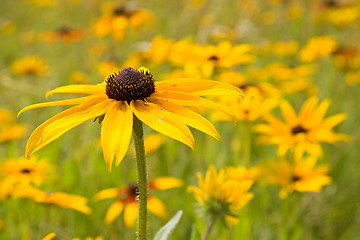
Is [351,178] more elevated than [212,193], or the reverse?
[351,178]

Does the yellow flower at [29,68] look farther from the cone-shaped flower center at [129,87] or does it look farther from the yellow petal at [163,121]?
the yellow petal at [163,121]

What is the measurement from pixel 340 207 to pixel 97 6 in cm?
333

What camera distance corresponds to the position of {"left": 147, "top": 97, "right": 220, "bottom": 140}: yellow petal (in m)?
0.81

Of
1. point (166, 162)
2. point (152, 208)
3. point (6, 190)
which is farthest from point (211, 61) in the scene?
point (6, 190)

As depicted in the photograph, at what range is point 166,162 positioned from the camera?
232 cm

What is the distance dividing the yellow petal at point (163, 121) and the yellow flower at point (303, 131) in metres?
0.82

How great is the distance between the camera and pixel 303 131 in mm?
1718

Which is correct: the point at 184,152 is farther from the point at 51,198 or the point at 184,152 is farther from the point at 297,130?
the point at 51,198

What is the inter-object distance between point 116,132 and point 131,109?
0.32 ft

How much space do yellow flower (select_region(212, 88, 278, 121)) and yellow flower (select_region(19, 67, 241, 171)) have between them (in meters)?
0.72

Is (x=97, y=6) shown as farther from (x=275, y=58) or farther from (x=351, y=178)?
(x=351, y=178)

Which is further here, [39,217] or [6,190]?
[39,217]

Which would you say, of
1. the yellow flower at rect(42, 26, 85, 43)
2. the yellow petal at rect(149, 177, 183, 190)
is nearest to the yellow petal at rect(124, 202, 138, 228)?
the yellow petal at rect(149, 177, 183, 190)

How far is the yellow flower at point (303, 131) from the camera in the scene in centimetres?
161
